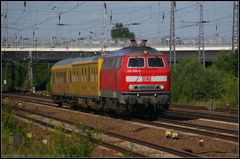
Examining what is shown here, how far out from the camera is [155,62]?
77.3 feet

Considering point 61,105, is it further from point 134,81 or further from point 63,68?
point 134,81

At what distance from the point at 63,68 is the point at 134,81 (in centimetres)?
1295

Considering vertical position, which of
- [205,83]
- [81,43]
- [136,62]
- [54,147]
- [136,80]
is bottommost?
[54,147]

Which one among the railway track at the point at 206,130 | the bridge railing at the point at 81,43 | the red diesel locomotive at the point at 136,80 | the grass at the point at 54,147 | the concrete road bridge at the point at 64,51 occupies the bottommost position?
the railway track at the point at 206,130

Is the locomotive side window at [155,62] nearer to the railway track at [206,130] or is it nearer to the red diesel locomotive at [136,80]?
the red diesel locomotive at [136,80]

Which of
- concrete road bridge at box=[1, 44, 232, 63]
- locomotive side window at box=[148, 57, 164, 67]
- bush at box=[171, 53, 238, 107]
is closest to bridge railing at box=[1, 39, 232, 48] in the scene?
concrete road bridge at box=[1, 44, 232, 63]

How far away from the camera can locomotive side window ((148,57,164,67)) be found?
2345 cm

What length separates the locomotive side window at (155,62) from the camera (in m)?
23.5

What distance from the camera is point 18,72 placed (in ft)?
321

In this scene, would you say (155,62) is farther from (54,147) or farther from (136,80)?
(54,147)

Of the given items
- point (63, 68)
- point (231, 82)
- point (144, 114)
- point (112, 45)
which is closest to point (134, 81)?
point (144, 114)

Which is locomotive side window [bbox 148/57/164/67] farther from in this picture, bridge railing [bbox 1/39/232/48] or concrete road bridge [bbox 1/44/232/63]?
bridge railing [bbox 1/39/232/48]

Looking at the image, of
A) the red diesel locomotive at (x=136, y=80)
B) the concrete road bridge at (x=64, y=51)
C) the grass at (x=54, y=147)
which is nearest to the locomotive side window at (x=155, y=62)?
the red diesel locomotive at (x=136, y=80)

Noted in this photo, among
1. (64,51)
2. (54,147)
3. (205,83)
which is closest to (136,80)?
(54,147)
